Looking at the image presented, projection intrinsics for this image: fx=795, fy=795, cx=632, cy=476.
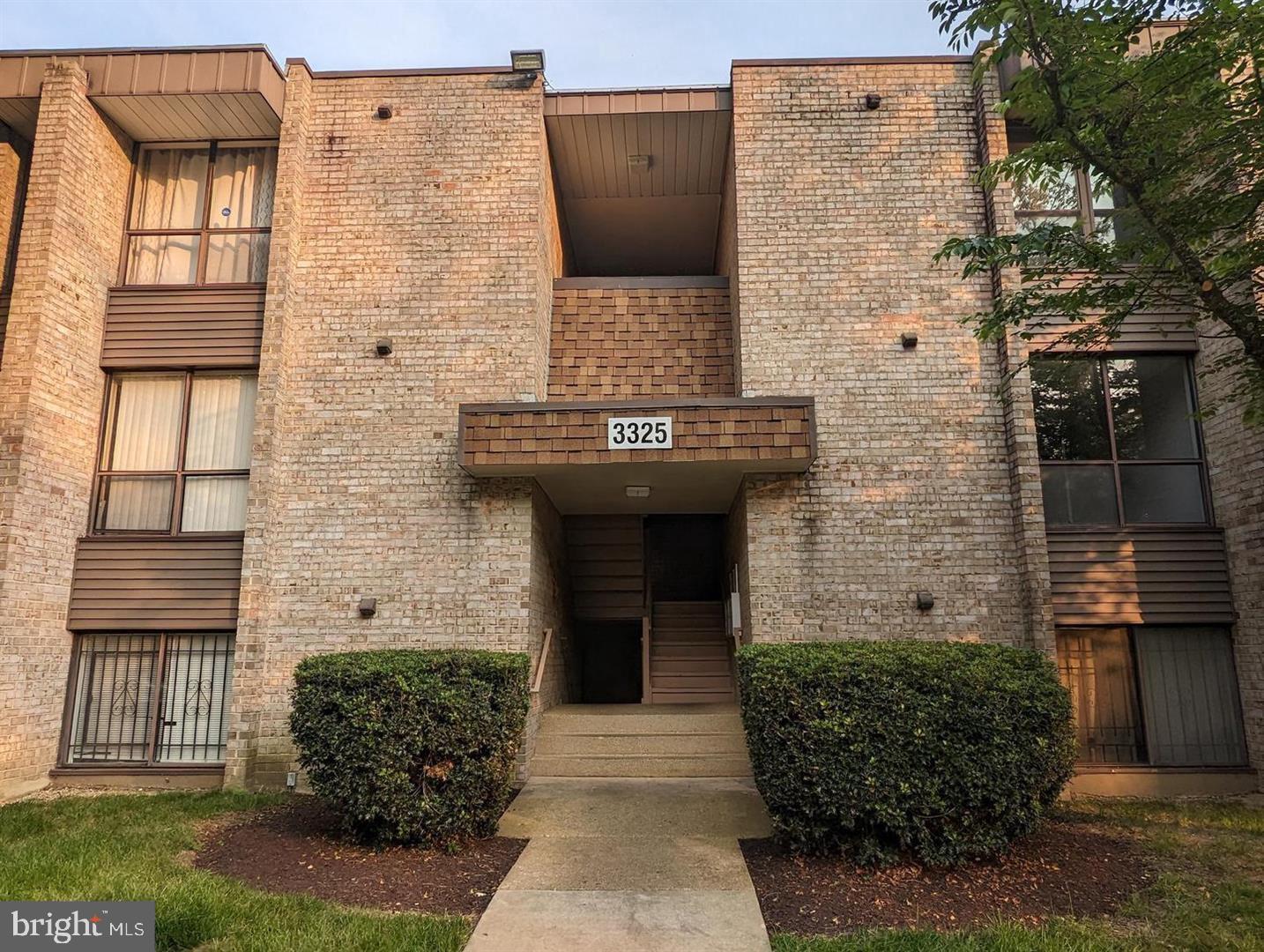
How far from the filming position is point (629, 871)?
5621mm

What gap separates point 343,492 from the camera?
8758 mm

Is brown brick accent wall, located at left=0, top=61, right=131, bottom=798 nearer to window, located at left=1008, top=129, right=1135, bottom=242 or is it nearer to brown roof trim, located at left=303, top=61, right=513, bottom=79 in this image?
brown roof trim, located at left=303, top=61, right=513, bottom=79

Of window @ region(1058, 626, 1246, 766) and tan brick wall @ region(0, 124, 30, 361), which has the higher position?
tan brick wall @ region(0, 124, 30, 361)

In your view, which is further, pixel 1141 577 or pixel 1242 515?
pixel 1141 577

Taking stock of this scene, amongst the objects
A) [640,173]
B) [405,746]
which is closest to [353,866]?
[405,746]

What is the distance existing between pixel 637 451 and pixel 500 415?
145 cm

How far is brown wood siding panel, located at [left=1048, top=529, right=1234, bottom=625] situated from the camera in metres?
A: 8.50

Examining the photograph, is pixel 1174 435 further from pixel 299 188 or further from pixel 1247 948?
pixel 299 188

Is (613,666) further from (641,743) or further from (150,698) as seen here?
(150,698)

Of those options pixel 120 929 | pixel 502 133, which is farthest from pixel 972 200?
pixel 120 929

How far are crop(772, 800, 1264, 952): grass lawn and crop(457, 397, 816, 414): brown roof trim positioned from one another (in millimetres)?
4735

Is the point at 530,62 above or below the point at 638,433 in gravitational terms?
above

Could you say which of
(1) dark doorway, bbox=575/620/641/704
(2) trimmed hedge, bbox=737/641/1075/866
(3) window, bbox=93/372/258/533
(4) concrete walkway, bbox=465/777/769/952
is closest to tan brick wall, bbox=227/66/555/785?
(3) window, bbox=93/372/258/533

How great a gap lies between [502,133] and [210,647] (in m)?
6.85
